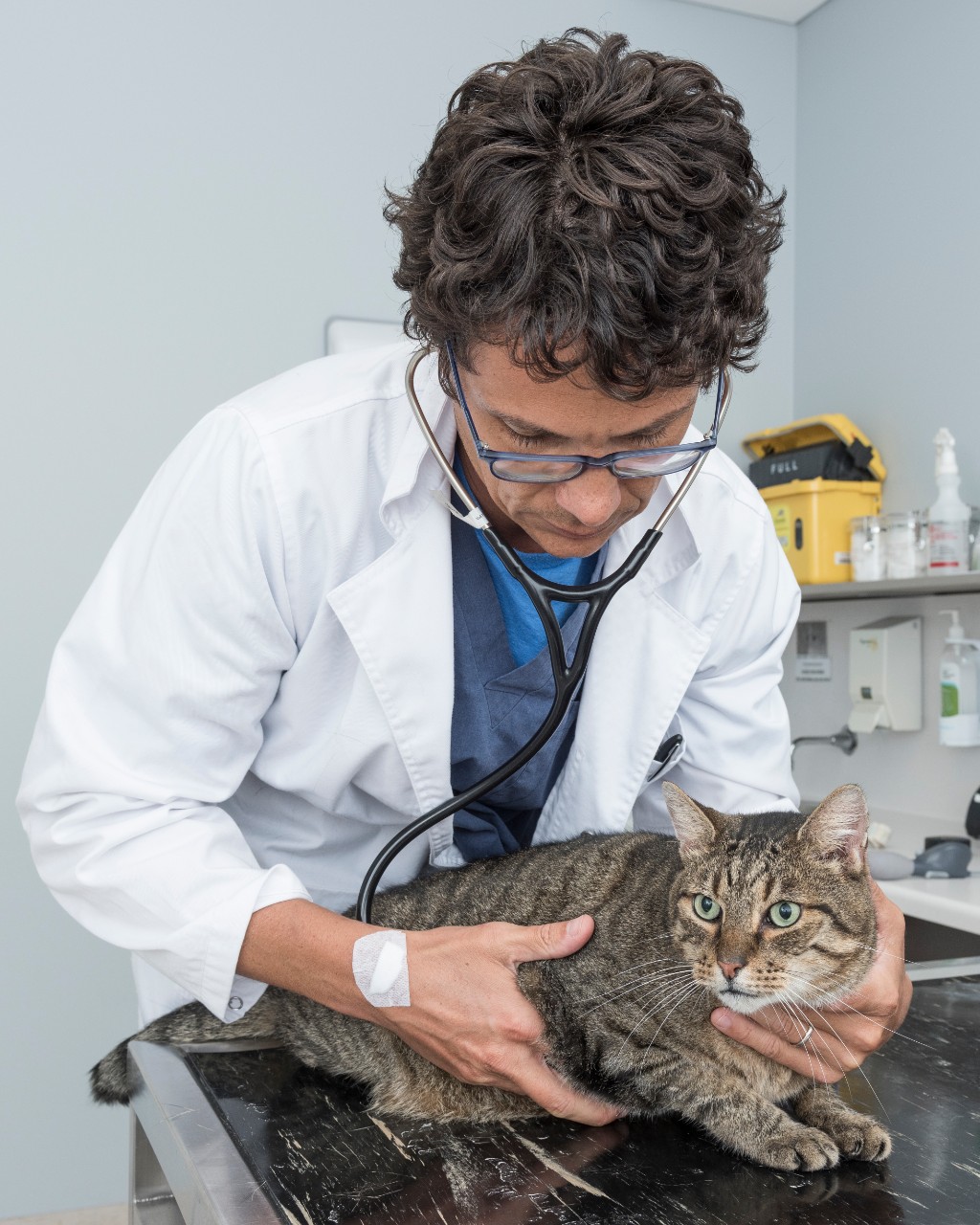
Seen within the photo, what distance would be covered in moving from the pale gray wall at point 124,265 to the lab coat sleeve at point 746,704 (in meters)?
1.83

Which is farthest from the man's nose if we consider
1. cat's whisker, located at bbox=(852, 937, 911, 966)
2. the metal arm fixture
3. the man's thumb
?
the metal arm fixture

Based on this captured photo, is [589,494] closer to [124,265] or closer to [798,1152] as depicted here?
[798,1152]

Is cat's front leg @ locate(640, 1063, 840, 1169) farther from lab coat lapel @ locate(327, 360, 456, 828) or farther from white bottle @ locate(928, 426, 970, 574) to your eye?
white bottle @ locate(928, 426, 970, 574)

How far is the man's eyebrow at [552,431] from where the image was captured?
89cm

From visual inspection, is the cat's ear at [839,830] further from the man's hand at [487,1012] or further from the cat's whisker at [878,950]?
the man's hand at [487,1012]

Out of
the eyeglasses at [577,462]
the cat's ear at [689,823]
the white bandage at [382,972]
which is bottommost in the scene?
the white bandage at [382,972]

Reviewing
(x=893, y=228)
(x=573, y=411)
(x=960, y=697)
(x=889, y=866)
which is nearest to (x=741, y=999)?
(x=573, y=411)

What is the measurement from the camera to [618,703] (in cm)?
123

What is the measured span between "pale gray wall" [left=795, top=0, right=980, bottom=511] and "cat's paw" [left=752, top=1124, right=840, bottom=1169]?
6.74ft

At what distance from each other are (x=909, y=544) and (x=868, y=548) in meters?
0.12

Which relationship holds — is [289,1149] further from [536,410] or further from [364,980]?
[536,410]

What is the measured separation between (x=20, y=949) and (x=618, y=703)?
194 centimetres

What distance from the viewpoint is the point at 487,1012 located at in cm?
92

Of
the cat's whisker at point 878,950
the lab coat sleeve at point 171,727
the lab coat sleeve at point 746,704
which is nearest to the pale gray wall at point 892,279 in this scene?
the lab coat sleeve at point 746,704
